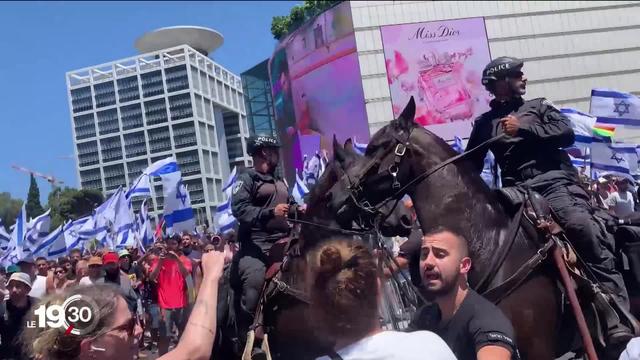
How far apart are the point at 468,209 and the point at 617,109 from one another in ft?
36.2

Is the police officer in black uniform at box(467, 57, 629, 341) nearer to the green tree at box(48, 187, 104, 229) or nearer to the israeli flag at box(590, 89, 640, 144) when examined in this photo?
the israeli flag at box(590, 89, 640, 144)

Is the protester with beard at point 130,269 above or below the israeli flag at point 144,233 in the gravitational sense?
below

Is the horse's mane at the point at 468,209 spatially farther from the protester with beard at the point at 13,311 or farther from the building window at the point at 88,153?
the building window at the point at 88,153

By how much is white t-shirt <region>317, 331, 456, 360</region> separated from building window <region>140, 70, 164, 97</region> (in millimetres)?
133265

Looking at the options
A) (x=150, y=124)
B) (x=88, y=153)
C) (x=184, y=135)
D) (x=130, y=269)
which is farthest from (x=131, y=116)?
(x=130, y=269)

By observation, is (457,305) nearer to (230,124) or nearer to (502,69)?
(502,69)

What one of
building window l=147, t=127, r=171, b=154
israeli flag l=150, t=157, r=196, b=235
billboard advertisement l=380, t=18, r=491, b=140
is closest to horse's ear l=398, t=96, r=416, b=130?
israeli flag l=150, t=157, r=196, b=235

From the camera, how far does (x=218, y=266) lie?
276 cm

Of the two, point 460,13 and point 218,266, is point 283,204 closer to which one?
point 218,266

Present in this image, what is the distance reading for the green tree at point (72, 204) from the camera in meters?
82.0

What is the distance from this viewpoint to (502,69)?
483cm

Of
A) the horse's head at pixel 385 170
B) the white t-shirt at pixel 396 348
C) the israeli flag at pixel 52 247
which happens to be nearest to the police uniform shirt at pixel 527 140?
the horse's head at pixel 385 170

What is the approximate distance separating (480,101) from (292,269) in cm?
3421

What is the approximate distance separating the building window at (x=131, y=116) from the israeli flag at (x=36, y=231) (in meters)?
117
